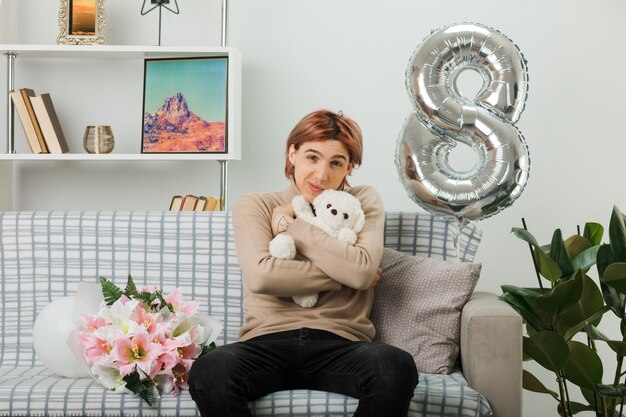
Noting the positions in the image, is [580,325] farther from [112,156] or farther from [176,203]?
[112,156]

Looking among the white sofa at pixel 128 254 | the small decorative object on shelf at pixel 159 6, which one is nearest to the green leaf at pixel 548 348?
the white sofa at pixel 128 254

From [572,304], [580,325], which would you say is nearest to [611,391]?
[580,325]

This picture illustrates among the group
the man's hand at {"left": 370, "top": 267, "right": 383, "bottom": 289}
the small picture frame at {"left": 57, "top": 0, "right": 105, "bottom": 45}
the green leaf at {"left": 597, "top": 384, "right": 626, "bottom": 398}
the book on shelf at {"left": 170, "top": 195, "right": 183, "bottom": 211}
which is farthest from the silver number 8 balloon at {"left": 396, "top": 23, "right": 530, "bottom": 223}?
the small picture frame at {"left": 57, "top": 0, "right": 105, "bottom": 45}

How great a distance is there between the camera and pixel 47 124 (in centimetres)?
342

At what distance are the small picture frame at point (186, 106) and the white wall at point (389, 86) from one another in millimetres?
183

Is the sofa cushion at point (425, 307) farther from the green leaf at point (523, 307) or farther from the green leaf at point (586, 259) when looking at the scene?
the green leaf at point (586, 259)

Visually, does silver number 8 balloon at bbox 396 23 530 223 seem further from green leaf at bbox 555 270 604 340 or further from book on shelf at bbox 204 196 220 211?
book on shelf at bbox 204 196 220 211

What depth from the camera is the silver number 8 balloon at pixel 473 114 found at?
264 centimetres

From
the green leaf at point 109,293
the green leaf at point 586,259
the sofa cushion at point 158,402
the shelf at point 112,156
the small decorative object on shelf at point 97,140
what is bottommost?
the sofa cushion at point 158,402

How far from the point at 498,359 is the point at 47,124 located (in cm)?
198

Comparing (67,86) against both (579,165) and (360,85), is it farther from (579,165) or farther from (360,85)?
(579,165)

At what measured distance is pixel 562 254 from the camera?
2631 mm

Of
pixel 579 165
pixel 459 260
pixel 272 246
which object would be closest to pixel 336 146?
pixel 272 246

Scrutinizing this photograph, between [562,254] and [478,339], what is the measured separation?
1.71 ft
